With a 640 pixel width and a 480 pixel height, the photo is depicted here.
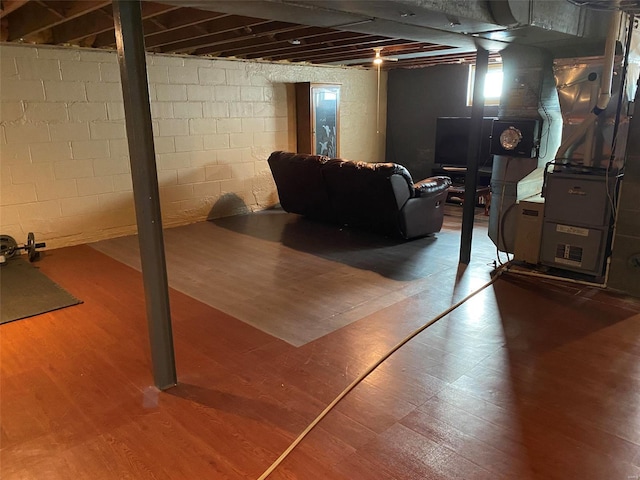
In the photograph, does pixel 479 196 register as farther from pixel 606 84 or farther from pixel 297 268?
pixel 297 268

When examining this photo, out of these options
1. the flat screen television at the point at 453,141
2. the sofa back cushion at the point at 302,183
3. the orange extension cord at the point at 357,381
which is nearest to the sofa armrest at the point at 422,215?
the sofa back cushion at the point at 302,183

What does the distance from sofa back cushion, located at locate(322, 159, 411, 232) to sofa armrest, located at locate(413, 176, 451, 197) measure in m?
0.17

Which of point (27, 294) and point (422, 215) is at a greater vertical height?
point (422, 215)

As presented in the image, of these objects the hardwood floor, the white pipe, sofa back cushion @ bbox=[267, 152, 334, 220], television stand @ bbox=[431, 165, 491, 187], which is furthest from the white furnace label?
television stand @ bbox=[431, 165, 491, 187]

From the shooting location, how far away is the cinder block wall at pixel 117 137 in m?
4.77

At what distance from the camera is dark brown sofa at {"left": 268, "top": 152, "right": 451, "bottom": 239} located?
4781 millimetres

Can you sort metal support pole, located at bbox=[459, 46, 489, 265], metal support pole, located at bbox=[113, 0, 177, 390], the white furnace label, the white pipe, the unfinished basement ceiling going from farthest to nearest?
metal support pole, located at bbox=[459, 46, 489, 265] < the white furnace label < the white pipe < the unfinished basement ceiling < metal support pole, located at bbox=[113, 0, 177, 390]

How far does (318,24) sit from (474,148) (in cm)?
201

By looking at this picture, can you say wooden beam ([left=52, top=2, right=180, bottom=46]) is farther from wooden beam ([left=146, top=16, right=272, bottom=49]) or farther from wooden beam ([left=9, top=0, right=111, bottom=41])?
wooden beam ([left=146, top=16, right=272, bottom=49])

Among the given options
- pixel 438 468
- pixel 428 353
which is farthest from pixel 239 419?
pixel 428 353

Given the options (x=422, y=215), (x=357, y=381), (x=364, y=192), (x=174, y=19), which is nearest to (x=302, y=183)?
(x=364, y=192)

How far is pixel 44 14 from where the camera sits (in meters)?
3.81

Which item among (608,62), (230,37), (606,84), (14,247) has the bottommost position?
(14,247)

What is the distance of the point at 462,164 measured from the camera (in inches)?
293
